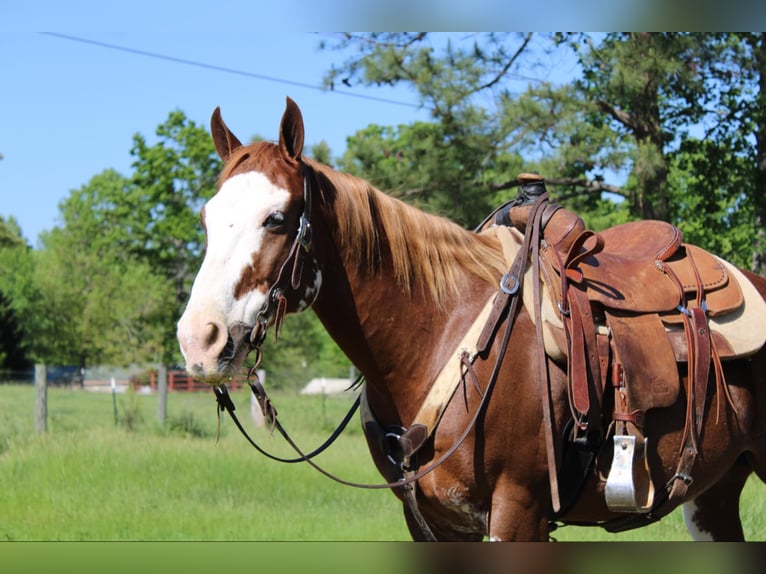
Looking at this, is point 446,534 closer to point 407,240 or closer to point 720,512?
point 407,240

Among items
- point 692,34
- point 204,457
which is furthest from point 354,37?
point 204,457

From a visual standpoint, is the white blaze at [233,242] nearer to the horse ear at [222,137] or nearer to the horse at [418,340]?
the horse at [418,340]

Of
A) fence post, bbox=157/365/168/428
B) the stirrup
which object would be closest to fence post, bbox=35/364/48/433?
fence post, bbox=157/365/168/428

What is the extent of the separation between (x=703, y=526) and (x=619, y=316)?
150 cm

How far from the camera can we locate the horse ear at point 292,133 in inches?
114

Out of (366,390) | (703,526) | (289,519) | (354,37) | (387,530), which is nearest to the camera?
(366,390)

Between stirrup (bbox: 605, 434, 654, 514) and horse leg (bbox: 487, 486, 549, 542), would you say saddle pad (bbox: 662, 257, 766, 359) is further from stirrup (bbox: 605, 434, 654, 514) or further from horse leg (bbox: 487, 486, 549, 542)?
horse leg (bbox: 487, 486, 549, 542)

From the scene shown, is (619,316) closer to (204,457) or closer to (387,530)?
(387,530)

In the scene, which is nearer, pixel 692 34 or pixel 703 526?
pixel 703 526

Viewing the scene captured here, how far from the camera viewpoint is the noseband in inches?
108

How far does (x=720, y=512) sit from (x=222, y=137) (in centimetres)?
301

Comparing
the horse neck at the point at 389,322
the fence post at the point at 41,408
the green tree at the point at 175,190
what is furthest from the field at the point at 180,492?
the green tree at the point at 175,190

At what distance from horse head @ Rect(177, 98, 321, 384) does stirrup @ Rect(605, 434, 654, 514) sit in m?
1.31

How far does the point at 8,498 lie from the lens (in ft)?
25.5
